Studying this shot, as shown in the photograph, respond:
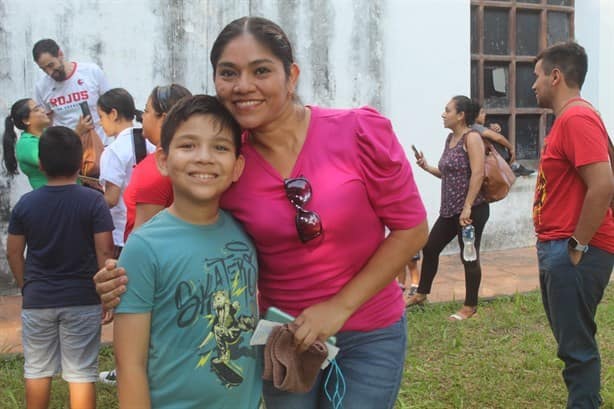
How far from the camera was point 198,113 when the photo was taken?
6.19 feet

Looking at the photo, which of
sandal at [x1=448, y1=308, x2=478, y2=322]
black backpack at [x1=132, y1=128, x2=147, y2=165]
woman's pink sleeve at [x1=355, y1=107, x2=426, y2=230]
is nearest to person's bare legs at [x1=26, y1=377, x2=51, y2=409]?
black backpack at [x1=132, y1=128, x2=147, y2=165]

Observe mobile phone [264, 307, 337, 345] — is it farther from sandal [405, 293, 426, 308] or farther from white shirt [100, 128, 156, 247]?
sandal [405, 293, 426, 308]

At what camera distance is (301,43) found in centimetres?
679

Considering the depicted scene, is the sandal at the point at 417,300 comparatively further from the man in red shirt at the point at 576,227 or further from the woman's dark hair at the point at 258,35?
the woman's dark hair at the point at 258,35

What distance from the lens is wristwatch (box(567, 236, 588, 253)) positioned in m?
2.94

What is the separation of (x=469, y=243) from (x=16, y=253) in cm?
318

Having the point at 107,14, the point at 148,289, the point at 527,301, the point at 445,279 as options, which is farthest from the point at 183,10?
the point at 148,289

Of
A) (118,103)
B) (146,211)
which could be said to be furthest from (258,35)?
(118,103)

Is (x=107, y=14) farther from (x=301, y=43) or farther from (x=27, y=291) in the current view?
(x=27, y=291)

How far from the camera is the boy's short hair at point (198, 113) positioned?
6.20 ft

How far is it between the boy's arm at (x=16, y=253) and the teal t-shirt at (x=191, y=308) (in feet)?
5.30

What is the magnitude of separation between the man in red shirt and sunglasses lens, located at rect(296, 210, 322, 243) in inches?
62.1

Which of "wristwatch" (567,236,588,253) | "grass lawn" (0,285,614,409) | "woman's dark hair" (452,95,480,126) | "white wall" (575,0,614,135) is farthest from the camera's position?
"white wall" (575,0,614,135)

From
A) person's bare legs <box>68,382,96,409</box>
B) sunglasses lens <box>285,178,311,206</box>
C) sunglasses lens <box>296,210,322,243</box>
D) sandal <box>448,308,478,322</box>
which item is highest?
sunglasses lens <box>285,178,311,206</box>
